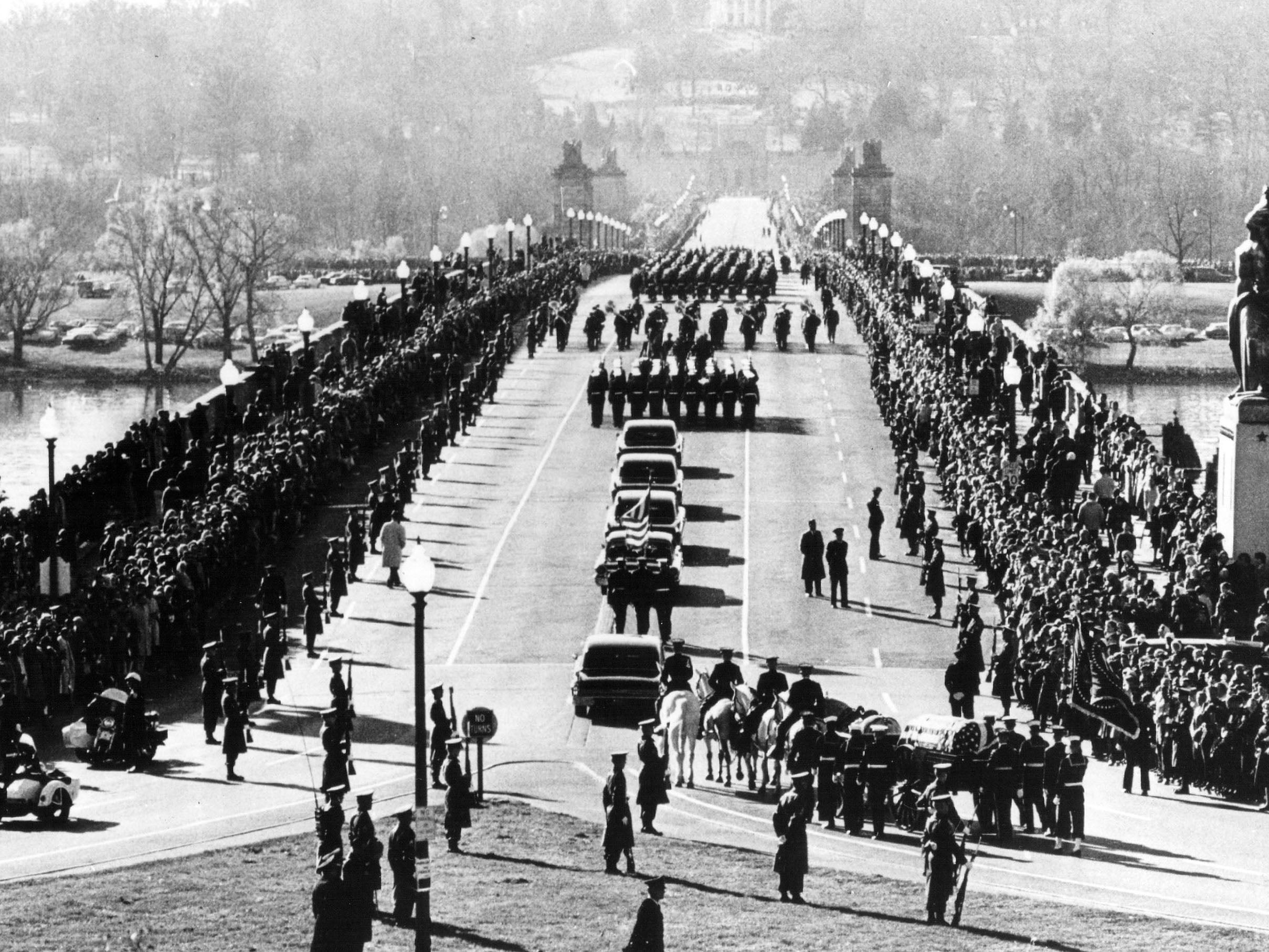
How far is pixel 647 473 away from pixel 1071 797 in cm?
2019

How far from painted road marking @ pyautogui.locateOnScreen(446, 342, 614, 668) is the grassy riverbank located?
40.6ft

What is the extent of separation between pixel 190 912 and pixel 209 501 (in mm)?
18604

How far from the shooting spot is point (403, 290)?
219ft

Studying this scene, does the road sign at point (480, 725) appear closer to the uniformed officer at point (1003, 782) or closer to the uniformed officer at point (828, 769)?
the uniformed officer at point (828, 769)

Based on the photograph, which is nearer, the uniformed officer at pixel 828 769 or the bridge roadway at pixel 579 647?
the bridge roadway at pixel 579 647

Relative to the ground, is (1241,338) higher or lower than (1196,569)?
higher

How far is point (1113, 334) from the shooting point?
13675 cm

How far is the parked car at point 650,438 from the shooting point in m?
47.4

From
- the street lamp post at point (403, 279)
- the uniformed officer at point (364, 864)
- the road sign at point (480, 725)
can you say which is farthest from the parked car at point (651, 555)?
the street lamp post at point (403, 279)

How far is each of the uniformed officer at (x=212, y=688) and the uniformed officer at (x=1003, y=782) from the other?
9.96 m

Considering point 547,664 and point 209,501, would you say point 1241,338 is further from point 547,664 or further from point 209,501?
point 209,501

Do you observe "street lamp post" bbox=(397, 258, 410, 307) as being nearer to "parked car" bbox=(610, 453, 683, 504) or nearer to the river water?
the river water

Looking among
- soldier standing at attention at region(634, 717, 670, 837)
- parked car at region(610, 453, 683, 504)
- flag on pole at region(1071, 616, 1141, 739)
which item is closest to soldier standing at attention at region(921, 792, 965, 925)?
soldier standing at attention at region(634, 717, 670, 837)

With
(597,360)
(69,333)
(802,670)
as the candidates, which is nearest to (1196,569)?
(802,670)
